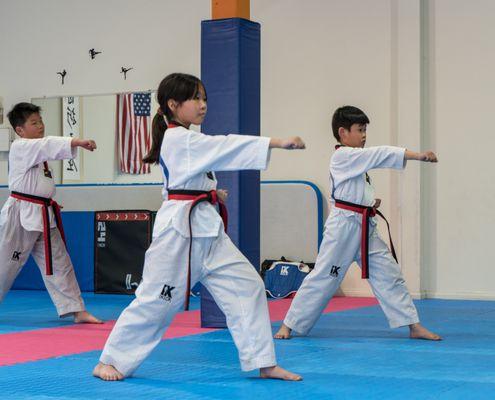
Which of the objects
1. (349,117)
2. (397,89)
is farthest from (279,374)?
(397,89)

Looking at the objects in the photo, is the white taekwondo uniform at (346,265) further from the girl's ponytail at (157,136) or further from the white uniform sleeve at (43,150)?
the white uniform sleeve at (43,150)

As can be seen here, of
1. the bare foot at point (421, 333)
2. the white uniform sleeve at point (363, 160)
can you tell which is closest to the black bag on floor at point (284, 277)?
the bare foot at point (421, 333)

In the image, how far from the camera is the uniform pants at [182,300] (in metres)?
3.76

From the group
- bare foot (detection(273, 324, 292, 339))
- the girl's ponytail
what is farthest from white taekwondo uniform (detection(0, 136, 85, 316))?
the girl's ponytail

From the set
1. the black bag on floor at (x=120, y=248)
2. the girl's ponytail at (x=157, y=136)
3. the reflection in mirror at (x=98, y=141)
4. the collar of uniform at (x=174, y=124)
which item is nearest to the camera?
the collar of uniform at (x=174, y=124)

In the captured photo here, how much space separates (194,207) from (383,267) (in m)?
1.86

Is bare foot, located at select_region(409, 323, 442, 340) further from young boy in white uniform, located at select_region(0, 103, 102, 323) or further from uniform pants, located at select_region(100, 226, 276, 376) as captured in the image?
young boy in white uniform, located at select_region(0, 103, 102, 323)

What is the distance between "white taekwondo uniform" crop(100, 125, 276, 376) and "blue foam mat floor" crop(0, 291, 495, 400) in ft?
0.50

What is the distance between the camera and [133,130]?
988 cm

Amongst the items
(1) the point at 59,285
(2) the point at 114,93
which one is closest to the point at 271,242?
(2) the point at 114,93

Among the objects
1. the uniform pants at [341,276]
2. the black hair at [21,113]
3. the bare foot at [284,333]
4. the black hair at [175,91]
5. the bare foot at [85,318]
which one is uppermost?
the black hair at [21,113]

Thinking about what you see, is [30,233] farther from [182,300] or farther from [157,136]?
[182,300]

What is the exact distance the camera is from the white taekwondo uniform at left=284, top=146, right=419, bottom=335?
209 inches

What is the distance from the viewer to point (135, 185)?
9.71m
